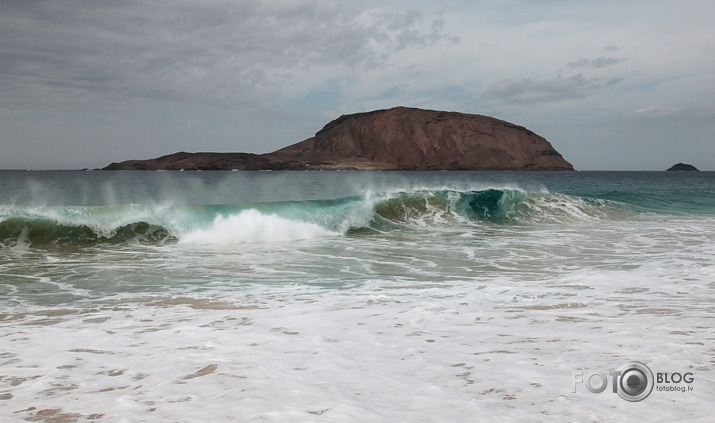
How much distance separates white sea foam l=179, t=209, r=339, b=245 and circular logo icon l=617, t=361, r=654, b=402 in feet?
44.7

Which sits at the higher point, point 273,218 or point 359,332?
point 273,218

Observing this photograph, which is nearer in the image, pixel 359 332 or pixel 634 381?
pixel 634 381

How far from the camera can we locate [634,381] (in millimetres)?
4098

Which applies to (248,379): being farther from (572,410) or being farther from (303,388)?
(572,410)

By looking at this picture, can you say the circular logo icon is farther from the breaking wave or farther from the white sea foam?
the breaking wave

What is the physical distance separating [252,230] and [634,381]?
50.0ft

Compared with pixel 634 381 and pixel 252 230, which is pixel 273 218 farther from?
pixel 634 381

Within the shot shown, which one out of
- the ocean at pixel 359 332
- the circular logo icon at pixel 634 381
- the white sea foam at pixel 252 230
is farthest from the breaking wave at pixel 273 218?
the circular logo icon at pixel 634 381

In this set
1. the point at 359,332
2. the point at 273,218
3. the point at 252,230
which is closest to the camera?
the point at 359,332

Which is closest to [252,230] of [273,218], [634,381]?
[273,218]

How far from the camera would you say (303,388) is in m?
4.12

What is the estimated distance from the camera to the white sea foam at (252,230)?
1742 centimetres

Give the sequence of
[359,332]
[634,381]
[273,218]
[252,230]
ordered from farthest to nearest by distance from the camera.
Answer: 1. [273,218]
2. [252,230]
3. [359,332]
4. [634,381]

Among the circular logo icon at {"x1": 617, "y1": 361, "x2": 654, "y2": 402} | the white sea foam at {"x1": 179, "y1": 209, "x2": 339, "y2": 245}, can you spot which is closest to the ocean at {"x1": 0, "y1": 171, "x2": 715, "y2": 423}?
the circular logo icon at {"x1": 617, "y1": 361, "x2": 654, "y2": 402}
